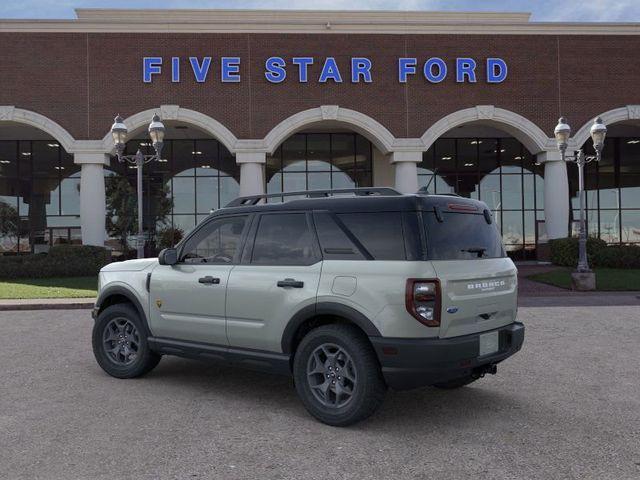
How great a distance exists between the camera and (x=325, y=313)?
467 centimetres

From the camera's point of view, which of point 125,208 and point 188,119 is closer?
point 188,119

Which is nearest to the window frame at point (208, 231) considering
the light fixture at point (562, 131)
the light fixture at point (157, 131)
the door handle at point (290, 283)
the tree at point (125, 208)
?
the door handle at point (290, 283)

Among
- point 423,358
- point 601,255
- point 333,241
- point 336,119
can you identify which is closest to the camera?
point 423,358

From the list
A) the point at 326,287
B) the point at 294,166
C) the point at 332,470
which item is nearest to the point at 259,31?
the point at 294,166

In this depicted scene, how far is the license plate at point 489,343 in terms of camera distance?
4609 millimetres

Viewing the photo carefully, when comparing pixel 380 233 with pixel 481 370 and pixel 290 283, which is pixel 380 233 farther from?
pixel 481 370

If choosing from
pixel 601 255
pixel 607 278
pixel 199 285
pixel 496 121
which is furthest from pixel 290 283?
pixel 496 121

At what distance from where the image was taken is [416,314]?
4.24 meters

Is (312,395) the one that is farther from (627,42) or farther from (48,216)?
(48,216)

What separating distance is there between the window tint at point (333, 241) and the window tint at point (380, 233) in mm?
98

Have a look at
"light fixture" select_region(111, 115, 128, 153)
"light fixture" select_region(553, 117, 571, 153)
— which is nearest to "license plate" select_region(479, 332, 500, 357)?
"light fixture" select_region(553, 117, 571, 153)

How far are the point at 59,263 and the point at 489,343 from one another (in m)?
19.2

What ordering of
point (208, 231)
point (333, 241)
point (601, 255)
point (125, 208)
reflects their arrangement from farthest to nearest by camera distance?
1. point (125, 208)
2. point (601, 255)
3. point (208, 231)
4. point (333, 241)

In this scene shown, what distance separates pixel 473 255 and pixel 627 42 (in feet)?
78.1
